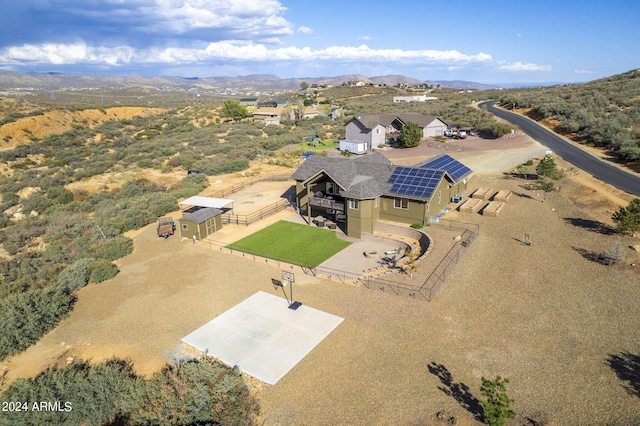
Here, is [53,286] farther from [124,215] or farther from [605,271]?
[605,271]

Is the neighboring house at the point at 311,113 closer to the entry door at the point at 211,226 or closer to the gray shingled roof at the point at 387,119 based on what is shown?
the gray shingled roof at the point at 387,119

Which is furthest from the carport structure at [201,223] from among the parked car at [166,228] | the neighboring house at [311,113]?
the neighboring house at [311,113]

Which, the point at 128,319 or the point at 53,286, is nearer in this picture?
the point at 128,319

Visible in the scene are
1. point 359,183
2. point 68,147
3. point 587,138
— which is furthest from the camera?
point 68,147

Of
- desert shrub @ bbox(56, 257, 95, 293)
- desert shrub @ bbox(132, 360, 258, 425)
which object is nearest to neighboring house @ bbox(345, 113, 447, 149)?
desert shrub @ bbox(56, 257, 95, 293)

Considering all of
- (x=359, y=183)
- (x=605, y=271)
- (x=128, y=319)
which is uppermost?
(x=359, y=183)

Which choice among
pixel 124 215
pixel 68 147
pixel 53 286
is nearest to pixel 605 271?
pixel 53 286

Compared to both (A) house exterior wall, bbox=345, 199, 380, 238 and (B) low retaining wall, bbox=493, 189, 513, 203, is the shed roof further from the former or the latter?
(B) low retaining wall, bbox=493, 189, 513, 203
